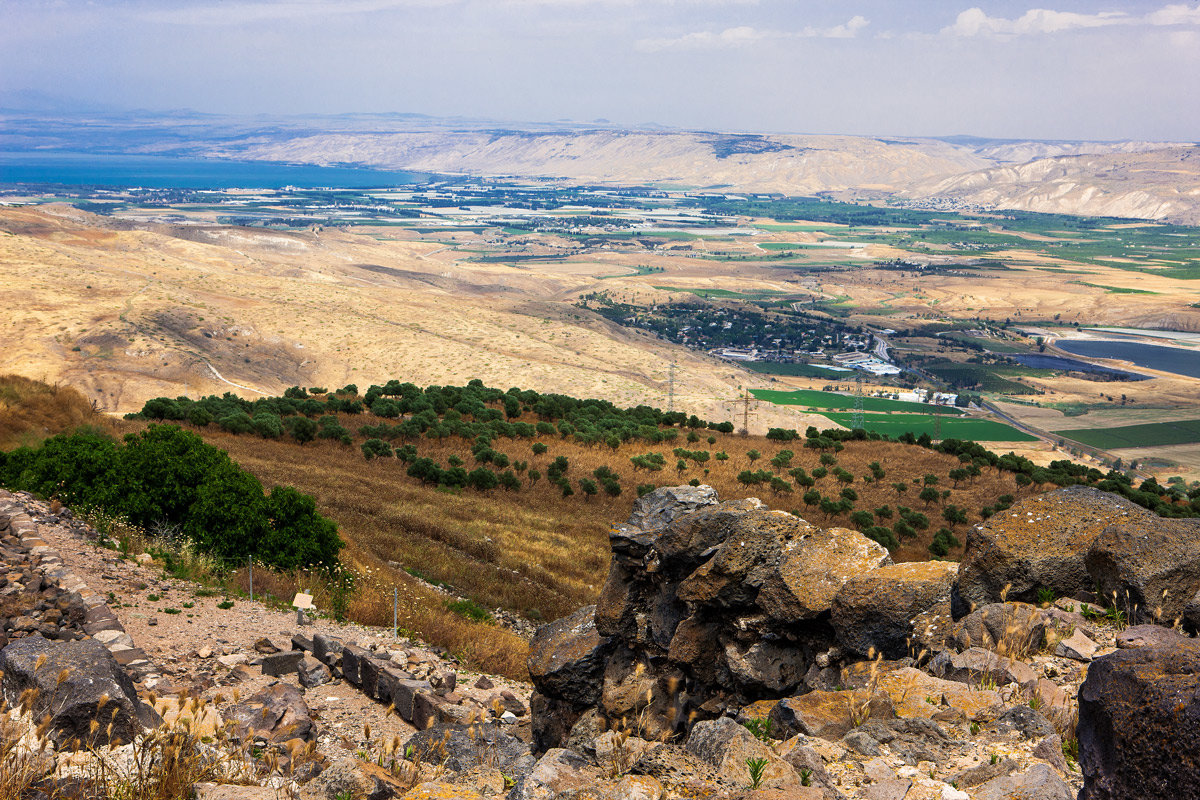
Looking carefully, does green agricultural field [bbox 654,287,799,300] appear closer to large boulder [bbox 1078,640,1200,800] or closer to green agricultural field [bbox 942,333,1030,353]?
green agricultural field [bbox 942,333,1030,353]

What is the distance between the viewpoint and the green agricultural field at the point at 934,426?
84938 mm

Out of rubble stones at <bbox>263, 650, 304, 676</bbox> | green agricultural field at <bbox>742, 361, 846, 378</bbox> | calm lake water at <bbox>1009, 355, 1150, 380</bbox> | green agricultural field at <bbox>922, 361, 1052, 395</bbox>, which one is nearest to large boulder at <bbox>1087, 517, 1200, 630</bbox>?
rubble stones at <bbox>263, 650, 304, 676</bbox>

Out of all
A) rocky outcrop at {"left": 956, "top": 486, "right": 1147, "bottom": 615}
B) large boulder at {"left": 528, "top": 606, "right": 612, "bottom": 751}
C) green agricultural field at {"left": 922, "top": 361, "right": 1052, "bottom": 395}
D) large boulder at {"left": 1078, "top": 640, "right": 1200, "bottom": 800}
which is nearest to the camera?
large boulder at {"left": 1078, "top": 640, "right": 1200, "bottom": 800}

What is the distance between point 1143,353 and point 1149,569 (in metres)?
164

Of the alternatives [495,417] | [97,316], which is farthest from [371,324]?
[495,417]

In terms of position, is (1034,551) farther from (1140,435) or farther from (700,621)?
(1140,435)

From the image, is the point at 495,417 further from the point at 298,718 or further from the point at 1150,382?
the point at 1150,382

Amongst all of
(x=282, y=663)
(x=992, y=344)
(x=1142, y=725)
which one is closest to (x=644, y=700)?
(x=282, y=663)

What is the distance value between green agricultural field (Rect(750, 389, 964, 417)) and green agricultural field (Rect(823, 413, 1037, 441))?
4.23 m

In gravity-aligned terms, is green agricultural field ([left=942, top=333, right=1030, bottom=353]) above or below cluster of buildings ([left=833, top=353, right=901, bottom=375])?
above

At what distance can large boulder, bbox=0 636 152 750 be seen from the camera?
689 cm

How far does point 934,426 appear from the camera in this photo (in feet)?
289

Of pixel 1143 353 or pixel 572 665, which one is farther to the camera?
pixel 1143 353

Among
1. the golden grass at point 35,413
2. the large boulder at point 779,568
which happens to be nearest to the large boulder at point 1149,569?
the large boulder at point 779,568
